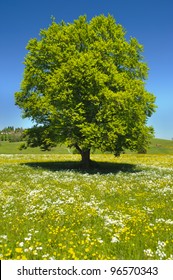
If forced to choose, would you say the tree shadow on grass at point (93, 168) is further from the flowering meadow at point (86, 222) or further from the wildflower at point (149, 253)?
the wildflower at point (149, 253)

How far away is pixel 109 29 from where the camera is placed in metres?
33.8

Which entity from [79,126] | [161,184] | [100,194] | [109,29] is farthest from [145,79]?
[100,194]

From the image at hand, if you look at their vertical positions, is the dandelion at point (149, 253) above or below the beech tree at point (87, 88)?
below

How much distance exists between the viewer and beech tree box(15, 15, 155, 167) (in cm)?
2981

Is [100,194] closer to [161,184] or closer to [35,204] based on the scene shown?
[35,204]

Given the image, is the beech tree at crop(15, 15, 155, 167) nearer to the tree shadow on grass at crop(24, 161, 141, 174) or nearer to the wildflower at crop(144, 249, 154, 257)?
the tree shadow on grass at crop(24, 161, 141, 174)

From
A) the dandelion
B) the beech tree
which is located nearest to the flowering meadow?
the dandelion

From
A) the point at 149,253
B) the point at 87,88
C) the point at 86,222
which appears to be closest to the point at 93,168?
the point at 87,88

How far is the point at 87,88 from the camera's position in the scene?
3045 centimetres

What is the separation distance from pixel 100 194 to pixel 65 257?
32.1ft

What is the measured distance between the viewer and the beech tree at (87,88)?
1174 inches

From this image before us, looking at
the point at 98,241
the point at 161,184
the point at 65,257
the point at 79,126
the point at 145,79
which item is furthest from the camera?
the point at 145,79

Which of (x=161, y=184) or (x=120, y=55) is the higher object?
(x=120, y=55)

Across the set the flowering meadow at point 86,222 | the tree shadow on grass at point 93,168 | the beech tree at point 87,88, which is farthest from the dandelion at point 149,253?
the tree shadow on grass at point 93,168
